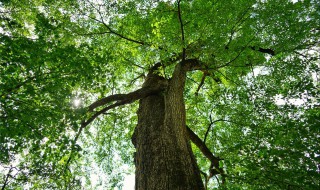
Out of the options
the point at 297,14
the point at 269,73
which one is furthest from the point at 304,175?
the point at 297,14

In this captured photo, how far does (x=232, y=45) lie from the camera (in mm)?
6887

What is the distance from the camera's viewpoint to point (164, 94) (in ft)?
20.0

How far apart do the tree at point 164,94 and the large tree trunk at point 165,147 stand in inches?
1.0

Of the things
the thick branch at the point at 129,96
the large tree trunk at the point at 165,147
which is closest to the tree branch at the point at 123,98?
the thick branch at the point at 129,96

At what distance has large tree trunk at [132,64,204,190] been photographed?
3676mm

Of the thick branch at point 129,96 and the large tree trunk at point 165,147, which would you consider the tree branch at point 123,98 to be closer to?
the thick branch at point 129,96

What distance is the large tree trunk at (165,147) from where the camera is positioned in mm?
3676

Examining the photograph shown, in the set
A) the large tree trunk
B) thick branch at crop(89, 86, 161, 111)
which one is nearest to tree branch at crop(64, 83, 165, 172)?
thick branch at crop(89, 86, 161, 111)

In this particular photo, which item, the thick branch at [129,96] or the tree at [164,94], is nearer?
the tree at [164,94]

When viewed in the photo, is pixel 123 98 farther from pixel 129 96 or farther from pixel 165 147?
pixel 165 147

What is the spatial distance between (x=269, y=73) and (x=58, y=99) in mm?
6640

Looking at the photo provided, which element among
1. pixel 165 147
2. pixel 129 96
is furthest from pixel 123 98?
pixel 165 147

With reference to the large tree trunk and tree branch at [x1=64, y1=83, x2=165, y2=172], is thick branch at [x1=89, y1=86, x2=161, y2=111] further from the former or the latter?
the large tree trunk

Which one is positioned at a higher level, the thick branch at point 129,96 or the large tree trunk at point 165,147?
the thick branch at point 129,96
